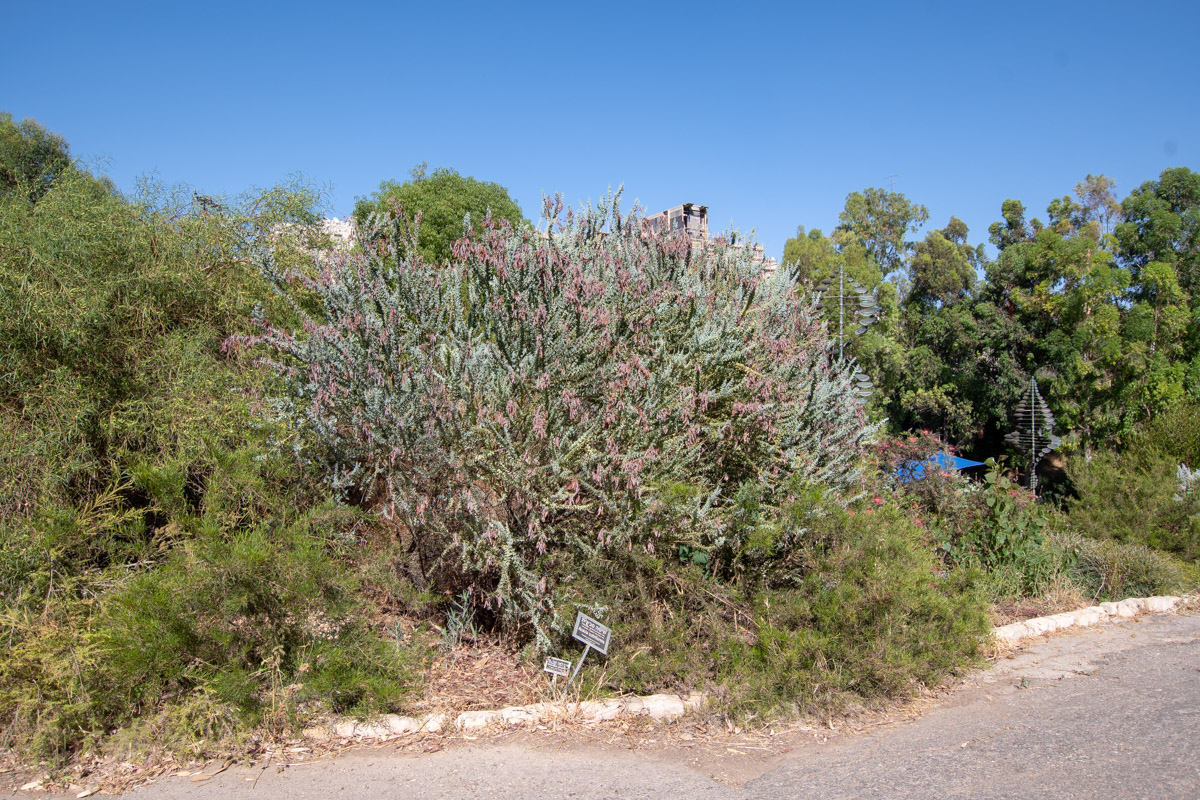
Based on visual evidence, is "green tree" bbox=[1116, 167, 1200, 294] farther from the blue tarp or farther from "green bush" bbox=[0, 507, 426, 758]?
"green bush" bbox=[0, 507, 426, 758]

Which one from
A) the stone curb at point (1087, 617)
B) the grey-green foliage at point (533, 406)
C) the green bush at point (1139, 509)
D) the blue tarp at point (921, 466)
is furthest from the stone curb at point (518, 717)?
the green bush at point (1139, 509)

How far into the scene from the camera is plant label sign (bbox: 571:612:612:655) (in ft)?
14.5

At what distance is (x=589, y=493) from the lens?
4.95 meters

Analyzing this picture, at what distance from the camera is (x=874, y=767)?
12.6ft

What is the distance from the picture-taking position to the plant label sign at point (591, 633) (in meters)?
4.41

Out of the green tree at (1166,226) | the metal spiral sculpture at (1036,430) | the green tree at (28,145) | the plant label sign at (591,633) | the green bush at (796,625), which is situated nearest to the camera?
the plant label sign at (591,633)

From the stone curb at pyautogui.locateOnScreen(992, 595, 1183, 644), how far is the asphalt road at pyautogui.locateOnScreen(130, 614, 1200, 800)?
4.65 ft

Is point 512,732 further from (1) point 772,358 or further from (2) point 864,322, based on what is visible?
(2) point 864,322

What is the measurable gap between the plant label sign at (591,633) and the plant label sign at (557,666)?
183 millimetres

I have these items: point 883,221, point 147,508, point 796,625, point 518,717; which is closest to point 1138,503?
point 796,625

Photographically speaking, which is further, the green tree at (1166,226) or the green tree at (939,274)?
the green tree at (939,274)

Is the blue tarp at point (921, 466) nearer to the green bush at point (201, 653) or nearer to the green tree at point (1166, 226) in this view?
the green bush at point (201, 653)

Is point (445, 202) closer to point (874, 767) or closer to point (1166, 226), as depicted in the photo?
point (874, 767)

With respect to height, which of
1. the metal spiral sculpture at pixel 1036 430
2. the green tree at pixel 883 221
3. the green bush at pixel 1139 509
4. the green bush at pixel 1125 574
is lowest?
the green bush at pixel 1125 574
